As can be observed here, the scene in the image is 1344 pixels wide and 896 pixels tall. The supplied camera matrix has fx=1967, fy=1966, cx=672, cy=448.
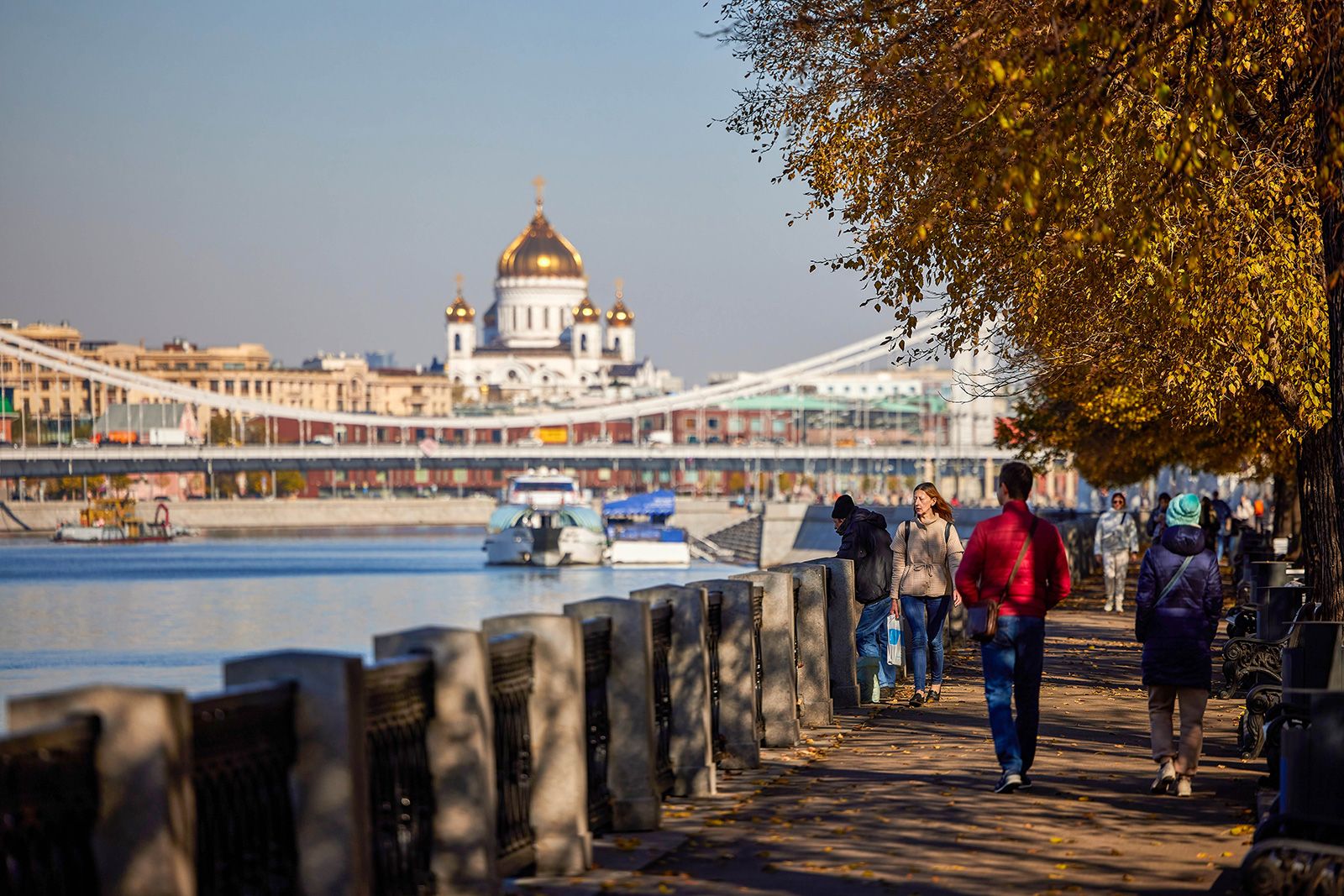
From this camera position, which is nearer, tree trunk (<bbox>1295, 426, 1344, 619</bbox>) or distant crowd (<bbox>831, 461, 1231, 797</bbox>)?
distant crowd (<bbox>831, 461, 1231, 797</bbox>)

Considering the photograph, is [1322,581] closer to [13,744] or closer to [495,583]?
[13,744]

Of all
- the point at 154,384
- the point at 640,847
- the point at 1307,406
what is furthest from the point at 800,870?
the point at 154,384

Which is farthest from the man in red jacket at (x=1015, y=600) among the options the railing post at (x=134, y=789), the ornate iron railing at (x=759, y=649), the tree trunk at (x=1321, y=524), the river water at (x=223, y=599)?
the river water at (x=223, y=599)

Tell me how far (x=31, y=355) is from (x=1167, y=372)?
126325 millimetres

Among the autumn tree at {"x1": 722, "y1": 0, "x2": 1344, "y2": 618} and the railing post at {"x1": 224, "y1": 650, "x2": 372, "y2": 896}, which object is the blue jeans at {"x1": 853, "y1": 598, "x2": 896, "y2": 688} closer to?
the autumn tree at {"x1": 722, "y1": 0, "x2": 1344, "y2": 618}

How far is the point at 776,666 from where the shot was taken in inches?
500

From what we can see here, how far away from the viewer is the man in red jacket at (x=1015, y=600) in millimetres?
10625

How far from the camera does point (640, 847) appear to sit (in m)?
9.03

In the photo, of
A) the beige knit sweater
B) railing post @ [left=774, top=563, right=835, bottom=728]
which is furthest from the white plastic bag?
railing post @ [left=774, top=563, right=835, bottom=728]

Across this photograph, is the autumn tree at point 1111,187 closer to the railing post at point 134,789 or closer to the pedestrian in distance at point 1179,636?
the pedestrian in distance at point 1179,636

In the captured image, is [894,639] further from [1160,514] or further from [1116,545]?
[1160,514]

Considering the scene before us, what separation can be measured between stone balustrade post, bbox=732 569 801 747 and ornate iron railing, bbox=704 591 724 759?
94cm

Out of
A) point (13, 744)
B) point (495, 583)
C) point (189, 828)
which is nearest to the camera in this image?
point (13, 744)

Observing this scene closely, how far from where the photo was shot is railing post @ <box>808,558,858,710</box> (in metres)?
15.2
